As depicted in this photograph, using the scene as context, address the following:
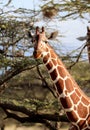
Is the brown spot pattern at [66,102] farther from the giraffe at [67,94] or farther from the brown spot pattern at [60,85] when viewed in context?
the brown spot pattern at [60,85]

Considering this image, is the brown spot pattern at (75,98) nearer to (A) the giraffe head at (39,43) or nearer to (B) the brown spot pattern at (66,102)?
(B) the brown spot pattern at (66,102)

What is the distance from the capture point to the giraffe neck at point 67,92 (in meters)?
6.62

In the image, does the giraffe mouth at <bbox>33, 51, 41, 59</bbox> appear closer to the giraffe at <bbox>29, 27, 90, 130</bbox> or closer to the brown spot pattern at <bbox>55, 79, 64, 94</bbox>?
the giraffe at <bbox>29, 27, 90, 130</bbox>

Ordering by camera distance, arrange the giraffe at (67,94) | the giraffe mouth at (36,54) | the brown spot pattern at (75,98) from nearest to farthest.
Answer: the giraffe mouth at (36,54) → the giraffe at (67,94) → the brown spot pattern at (75,98)

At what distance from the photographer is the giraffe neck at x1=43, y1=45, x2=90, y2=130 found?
6625 mm

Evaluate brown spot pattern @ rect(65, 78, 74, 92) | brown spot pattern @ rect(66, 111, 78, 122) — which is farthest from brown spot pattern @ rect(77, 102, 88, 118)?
brown spot pattern @ rect(65, 78, 74, 92)

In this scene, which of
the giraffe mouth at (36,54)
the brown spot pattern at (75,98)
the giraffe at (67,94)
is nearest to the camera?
the giraffe mouth at (36,54)

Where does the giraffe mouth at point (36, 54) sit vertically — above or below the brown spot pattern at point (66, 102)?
above

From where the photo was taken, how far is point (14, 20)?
10.9 metres

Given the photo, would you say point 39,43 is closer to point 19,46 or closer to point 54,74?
point 54,74

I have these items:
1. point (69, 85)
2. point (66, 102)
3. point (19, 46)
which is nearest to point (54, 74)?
point (69, 85)

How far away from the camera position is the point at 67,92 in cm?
670

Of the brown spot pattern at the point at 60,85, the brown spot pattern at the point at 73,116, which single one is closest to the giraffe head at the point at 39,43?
the brown spot pattern at the point at 60,85

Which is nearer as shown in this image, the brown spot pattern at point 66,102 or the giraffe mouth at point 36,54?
the giraffe mouth at point 36,54
